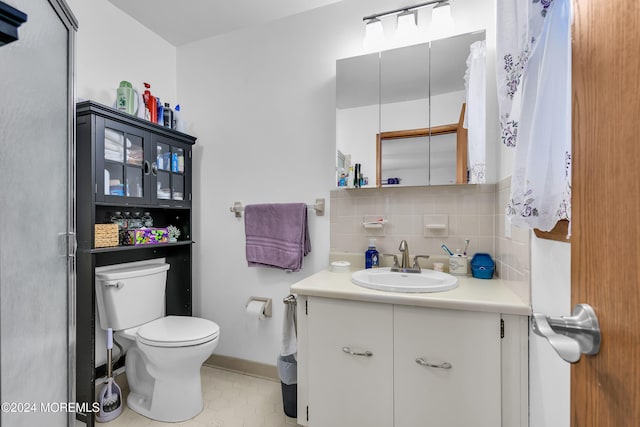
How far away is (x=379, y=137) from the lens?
1.70 metres

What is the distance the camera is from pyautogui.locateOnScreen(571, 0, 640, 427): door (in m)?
0.30

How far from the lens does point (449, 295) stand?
3.75 feet

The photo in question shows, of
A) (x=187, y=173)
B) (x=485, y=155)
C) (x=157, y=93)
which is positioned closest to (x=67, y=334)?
(x=187, y=173)

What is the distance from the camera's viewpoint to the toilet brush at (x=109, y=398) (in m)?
1.58

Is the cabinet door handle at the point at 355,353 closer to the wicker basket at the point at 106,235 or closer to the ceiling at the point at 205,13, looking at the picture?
the wicker basket at the point at 106,235

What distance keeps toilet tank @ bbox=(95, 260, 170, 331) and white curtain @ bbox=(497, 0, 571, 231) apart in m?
1.89

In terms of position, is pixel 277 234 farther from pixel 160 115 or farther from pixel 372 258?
pixel 160 115

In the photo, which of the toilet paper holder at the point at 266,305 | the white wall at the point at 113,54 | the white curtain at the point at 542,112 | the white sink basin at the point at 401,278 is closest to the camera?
the white curtain at the point at 542,112

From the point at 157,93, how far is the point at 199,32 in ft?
1.75

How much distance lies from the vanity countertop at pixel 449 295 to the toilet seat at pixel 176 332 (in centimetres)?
64

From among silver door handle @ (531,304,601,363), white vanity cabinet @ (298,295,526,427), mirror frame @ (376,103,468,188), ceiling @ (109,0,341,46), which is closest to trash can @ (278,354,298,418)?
white vanity cabinet @ (298,295,526,427)

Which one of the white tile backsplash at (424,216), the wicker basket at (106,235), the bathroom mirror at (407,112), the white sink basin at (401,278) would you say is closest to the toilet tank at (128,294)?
the wicker basket at (106,235)

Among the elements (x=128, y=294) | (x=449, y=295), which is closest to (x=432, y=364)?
(x=449, y=295)

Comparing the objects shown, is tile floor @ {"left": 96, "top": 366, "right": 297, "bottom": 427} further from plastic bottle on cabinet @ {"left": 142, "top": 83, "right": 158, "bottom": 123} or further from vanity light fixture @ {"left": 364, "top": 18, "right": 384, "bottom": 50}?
vanity light fixture @ {"left": 364, "top": 18, "right": 384, "bottom": 50}
